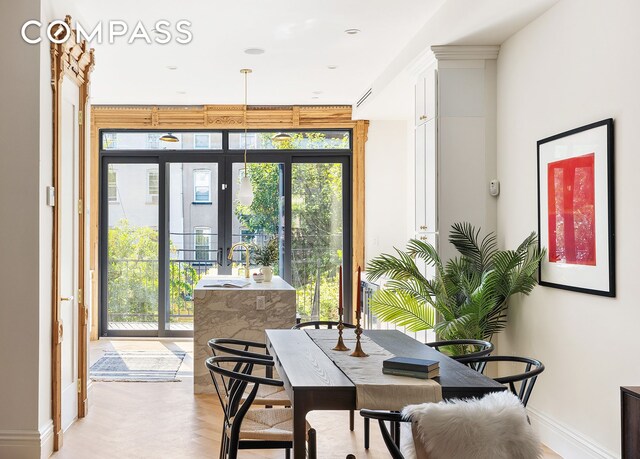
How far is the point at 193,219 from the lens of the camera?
25.7 ft

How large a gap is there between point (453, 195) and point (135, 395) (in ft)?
9.68

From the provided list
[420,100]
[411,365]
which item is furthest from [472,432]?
[420,100]

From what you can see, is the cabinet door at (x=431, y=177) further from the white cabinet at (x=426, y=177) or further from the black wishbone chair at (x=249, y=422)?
the black wishbone chair at (x=249, y=422)

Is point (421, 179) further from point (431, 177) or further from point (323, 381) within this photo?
point (323, 381)

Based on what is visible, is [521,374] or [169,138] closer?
[521,374]

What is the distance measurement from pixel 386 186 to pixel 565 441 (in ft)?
14.2

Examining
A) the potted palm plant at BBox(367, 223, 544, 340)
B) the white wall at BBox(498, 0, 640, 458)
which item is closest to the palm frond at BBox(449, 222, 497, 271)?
the potted palm plant at BBox(367, 223, 544, 340)

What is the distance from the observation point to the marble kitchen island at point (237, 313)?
5066 millimetres

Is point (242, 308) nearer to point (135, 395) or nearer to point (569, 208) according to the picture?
point (135, 395)

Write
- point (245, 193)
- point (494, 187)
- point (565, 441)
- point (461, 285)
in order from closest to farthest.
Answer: point (565, 441) → point (461, 285) → point (494, 187) → point (245, 193)

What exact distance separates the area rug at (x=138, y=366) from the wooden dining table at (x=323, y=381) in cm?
317

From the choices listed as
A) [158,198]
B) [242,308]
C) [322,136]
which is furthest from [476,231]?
[158,198]

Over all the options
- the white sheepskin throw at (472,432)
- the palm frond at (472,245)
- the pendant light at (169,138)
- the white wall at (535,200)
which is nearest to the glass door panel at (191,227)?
the pendant light at (169,138)

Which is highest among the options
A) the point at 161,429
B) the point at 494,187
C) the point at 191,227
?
the point at 494,187
